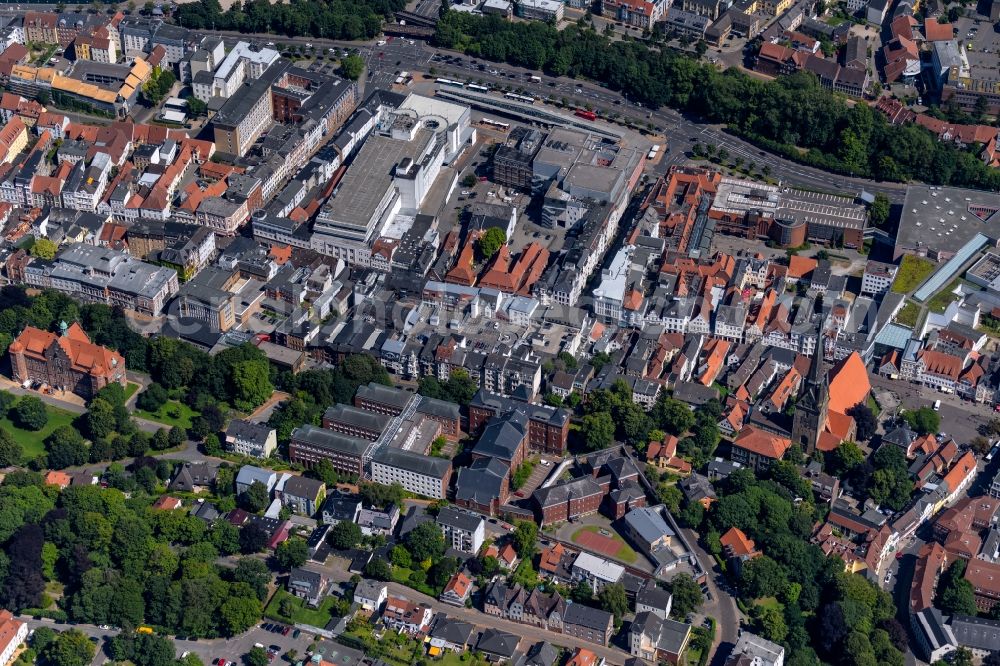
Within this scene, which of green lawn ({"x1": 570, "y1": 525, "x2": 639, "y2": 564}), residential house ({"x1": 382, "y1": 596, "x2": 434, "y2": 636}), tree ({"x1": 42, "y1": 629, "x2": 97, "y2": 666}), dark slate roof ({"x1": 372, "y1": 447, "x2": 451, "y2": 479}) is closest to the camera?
tree ({"x1": 42, "y1": 629, "x2": 97, "y2": 666})

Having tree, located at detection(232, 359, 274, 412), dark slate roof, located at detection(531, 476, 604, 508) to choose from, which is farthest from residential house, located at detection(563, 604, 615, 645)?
tree, located at detection(232, 359, 274, 412)

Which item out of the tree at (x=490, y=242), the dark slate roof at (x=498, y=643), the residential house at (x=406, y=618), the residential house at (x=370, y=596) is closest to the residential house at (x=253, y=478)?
the residential house at (x=370, y=596)

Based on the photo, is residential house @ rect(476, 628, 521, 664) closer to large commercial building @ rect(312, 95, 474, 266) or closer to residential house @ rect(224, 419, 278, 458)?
residential house @ rect(224, 419, 278, 458)

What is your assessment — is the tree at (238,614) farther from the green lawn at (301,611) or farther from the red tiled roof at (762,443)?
the red tiled roof at (762,443)

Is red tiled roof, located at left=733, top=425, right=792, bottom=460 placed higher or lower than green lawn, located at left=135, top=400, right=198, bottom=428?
higher

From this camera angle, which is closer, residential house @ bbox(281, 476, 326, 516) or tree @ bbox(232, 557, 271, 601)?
tree @ bbox(232, 557, 271, 601)

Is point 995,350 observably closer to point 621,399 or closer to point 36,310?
point 621,399
